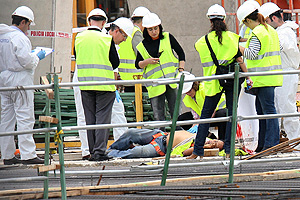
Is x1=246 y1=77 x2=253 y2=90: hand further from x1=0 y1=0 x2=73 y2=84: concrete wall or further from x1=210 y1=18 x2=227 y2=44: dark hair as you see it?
x1=0 y1=0 x2=73 y2=84: concrete wall

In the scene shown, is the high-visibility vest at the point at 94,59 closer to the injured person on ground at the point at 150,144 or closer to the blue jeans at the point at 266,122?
the injured person on ground at the point at 150,144

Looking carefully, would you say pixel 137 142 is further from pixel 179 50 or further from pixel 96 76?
pixel 179 50

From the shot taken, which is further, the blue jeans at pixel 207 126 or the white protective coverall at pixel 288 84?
the white protective coverall at pixel 288 84

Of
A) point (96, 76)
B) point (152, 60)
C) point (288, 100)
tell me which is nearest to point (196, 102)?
point (152, 60)

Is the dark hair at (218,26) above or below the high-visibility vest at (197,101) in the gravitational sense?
above

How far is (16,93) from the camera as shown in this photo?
7.64 m

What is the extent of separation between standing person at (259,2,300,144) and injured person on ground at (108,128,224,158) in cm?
115

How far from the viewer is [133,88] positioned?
10.5 m

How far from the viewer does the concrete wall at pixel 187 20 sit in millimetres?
14023

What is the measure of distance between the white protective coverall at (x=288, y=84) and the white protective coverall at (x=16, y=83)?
3416mm

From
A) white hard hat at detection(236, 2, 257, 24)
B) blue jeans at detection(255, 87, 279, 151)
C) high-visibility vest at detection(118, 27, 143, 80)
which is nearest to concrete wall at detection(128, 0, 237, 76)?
high-visibility vest at detection(118, 27, 143, 80)

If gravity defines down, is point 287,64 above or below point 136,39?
below

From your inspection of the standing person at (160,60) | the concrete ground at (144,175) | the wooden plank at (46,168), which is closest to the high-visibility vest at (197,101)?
the standing person at (160,60)

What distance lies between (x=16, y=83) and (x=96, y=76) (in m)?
0.96
